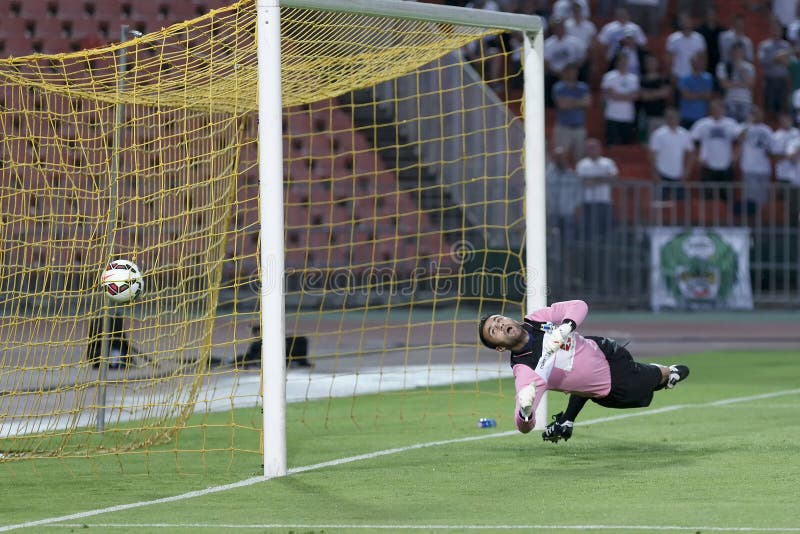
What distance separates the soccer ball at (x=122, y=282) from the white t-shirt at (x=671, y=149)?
46.4 ft

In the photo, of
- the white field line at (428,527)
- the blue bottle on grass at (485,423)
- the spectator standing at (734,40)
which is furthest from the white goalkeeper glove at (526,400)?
the spectator standing at (734,40)

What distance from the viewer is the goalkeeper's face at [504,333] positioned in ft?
24.7

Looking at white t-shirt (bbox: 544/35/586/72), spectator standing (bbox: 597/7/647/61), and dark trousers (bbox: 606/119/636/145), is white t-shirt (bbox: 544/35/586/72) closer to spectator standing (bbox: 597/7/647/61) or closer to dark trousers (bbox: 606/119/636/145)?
spectator standing (bbox: 597/7/647/61)

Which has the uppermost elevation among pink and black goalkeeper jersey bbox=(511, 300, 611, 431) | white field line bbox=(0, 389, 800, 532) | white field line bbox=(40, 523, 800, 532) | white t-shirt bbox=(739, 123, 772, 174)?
white t-shirt bbox=(739, 123, 772, 174)

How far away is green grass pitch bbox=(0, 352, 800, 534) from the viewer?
630cm

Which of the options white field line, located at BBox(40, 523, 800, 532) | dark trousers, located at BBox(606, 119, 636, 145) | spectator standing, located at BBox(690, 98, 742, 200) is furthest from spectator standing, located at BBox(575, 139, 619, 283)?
white field line, located at BBox(40, 523, 800, 532)

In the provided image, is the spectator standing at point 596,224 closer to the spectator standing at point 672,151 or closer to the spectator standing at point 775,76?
the spectator standing at point 672,151

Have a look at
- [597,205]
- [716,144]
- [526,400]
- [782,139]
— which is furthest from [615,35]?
[526,400]

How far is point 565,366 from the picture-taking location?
777 cm

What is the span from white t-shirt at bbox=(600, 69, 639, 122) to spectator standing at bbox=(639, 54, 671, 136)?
0.19 m

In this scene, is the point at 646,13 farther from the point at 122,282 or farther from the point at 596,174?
the point at 122,282

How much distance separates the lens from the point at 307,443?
9500 millimetres

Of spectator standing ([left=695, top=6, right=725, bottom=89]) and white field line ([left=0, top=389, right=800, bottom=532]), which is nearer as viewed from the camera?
white field line ([left=0, top=389, right=800, bottom=532])

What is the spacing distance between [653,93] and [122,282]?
15248mm
